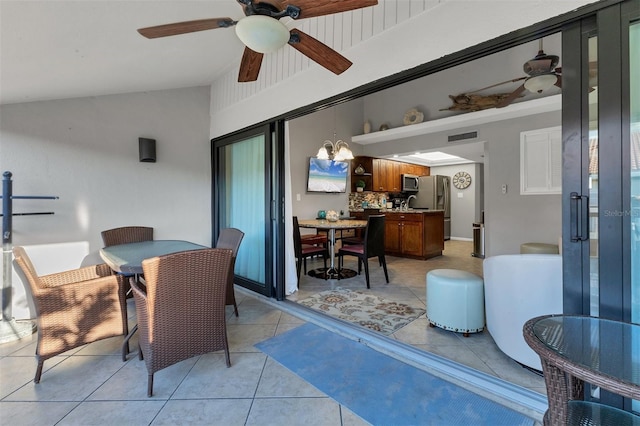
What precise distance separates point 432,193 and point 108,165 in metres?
7.09

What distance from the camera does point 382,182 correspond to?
697 cm

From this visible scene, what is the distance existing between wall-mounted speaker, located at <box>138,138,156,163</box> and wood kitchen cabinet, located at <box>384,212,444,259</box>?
Result: 4327 millimetres

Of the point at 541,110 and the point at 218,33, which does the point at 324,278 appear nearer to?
the point at 218,33

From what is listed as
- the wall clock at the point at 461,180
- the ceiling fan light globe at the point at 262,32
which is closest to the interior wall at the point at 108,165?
the ceiling fan light globe at the point at 262,32

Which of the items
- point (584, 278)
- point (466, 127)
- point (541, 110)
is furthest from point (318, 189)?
point (584, 278)

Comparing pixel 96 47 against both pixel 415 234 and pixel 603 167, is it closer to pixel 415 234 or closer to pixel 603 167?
pixel 603 167

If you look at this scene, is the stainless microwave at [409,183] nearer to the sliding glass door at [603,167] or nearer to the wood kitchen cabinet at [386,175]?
the wood kitchen cabinet at [386,175]

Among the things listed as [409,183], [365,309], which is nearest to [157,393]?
[365,309]

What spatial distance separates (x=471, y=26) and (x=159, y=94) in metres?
3.59

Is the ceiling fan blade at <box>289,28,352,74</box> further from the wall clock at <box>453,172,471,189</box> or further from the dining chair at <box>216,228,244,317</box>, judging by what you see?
the wall clock at <box>453,172,471,189</box>

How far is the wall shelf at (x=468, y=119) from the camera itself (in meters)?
4.15

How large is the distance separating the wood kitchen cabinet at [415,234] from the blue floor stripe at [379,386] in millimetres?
3590

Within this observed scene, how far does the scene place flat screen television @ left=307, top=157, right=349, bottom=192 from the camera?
5.66 metres

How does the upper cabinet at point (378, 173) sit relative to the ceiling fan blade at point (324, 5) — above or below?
below
